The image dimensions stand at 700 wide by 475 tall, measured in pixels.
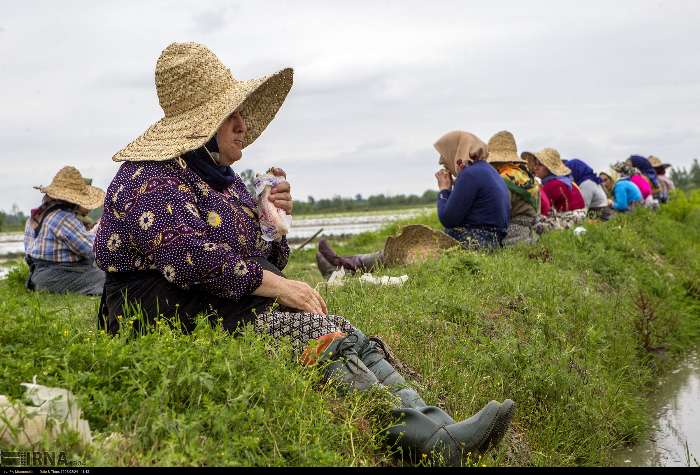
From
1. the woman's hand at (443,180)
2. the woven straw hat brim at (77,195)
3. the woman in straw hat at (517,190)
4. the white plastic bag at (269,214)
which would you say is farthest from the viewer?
the woman in straw hat at (517,190)

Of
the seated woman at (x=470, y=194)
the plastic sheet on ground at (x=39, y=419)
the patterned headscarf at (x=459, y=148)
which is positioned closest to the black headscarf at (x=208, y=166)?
the plastic sheet on ground at (x=39, y=419)

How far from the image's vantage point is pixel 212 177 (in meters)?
4.20

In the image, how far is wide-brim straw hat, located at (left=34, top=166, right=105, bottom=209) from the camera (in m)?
A: 9.70

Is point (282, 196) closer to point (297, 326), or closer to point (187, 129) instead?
point (187, 129)

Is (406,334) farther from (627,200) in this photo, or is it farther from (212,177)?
(627,200)

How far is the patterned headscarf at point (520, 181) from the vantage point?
1028cm

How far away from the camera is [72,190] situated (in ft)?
32.6

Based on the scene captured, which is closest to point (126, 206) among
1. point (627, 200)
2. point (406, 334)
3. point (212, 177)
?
point (212, 177)

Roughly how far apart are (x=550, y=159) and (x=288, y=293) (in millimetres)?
9591

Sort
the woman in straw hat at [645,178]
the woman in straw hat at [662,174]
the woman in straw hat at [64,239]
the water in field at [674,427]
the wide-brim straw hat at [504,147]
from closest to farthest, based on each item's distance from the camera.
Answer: the water in field at [674,427], the woman in straw hat at [64,239], the wide-brim straw hat at [504,147], the woman in straw hat at [645,178], the woman in straw hat at [662,174]

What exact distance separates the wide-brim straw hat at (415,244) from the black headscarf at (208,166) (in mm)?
4651

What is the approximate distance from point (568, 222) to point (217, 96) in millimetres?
8783

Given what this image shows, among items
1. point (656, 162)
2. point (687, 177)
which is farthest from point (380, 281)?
point (687, 177)

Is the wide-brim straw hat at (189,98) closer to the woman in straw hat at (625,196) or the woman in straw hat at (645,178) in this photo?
the woman in straw hat at (625,196)
